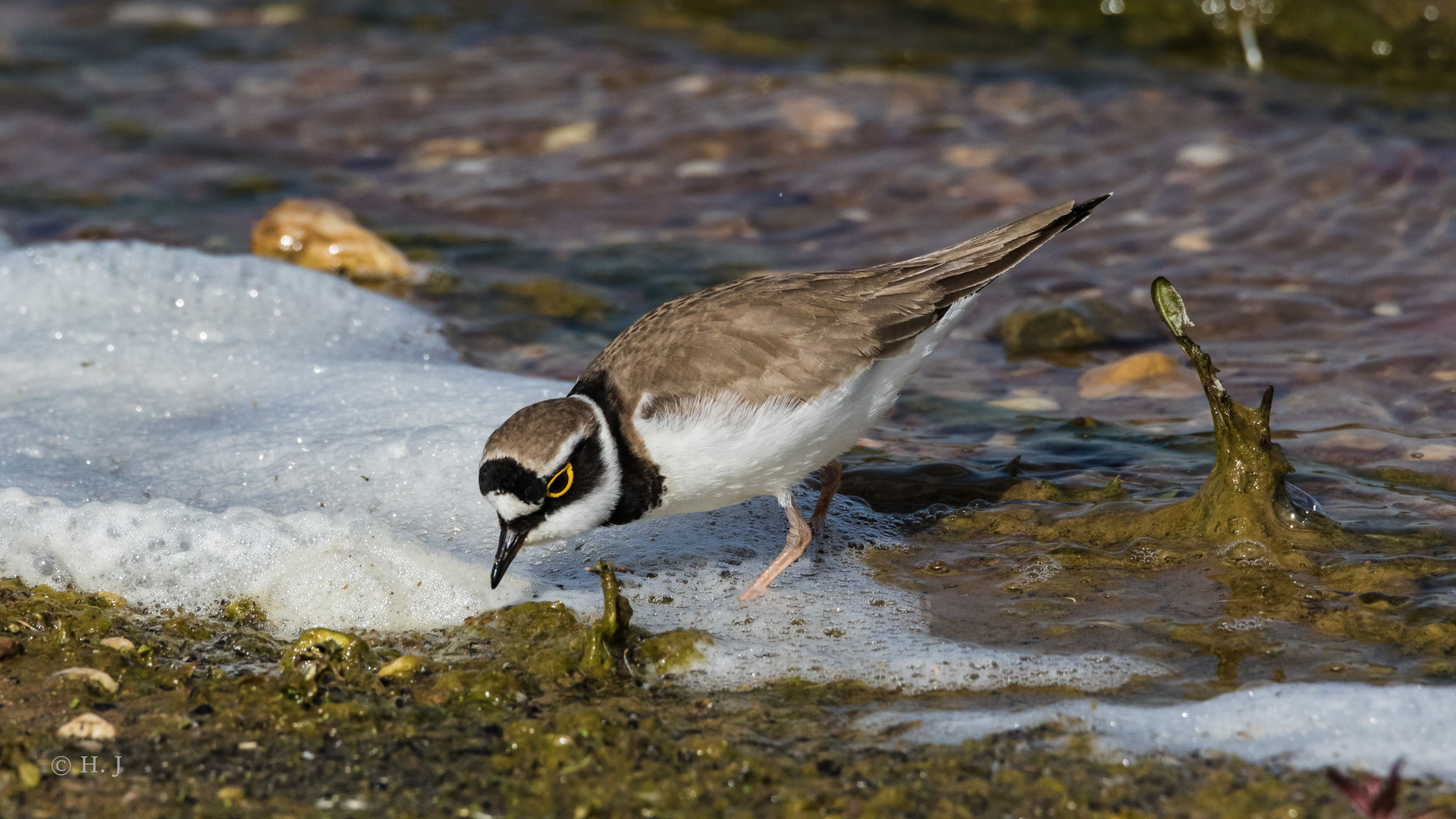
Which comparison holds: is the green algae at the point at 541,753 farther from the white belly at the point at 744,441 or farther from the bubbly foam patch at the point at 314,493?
the white belly at the point at 744,441

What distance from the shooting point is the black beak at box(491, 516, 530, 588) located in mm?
4492

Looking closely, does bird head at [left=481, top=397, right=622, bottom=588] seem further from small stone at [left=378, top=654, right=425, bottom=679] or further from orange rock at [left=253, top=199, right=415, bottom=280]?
orange rock at [left=253, top=199, right=415, bottom=280]

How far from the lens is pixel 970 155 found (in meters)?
9.48

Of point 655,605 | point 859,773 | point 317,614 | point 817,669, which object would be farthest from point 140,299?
point 859,773

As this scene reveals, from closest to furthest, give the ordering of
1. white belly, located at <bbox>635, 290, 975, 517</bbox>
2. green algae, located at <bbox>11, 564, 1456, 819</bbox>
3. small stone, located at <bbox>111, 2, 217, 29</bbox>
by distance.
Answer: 1. green algae, located at <bbox>11, 564, 1456, 819</bbox>
2. white belly, located at <bbox>635, 290, 975, 517</bbox>
3. small stone, located at <bbox>111, 2, 217, 29</bbox>

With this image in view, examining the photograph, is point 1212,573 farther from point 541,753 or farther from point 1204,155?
point 1204,155

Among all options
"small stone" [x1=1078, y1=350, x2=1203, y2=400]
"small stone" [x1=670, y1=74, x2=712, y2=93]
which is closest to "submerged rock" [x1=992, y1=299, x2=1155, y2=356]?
"small stone" [x1=1078, y1=350, x2=1203, y2=400]

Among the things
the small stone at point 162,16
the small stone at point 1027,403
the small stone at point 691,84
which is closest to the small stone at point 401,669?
the small stone at point 1027,403

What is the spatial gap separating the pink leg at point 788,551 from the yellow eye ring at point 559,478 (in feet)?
2.51

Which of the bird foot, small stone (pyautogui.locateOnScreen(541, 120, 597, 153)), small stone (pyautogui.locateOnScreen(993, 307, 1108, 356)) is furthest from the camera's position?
small stone (pyautogui.locateOnScreen(541, 120, 597, 153))

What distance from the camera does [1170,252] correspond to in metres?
8.09

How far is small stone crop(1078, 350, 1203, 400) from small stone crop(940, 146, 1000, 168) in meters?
3.03

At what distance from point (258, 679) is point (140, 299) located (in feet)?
13.1

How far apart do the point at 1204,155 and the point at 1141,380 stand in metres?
3.26
